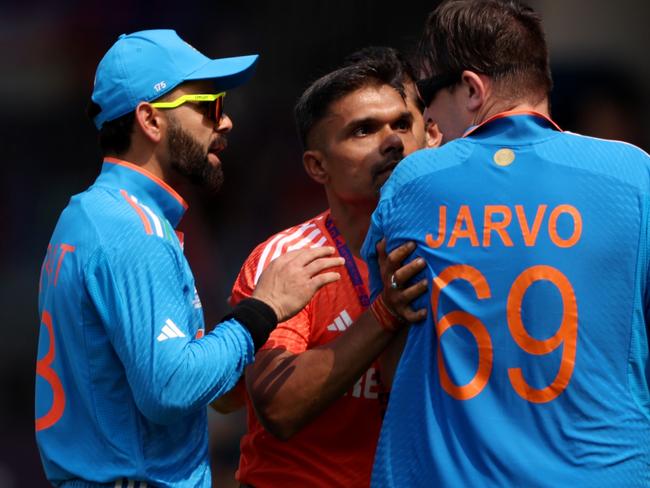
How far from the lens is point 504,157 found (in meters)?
2.69

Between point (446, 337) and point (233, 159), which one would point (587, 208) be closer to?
point (446, 337)

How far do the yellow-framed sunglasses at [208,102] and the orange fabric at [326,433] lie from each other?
553 mm

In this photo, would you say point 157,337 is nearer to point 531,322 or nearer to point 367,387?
point 367,387

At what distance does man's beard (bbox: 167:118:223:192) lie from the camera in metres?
3.47

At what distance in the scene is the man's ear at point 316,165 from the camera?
156 inches

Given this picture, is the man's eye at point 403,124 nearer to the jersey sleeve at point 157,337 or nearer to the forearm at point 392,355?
the forearm at point 392,355

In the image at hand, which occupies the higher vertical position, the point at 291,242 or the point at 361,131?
the point at 361,131

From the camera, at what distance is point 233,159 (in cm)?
736

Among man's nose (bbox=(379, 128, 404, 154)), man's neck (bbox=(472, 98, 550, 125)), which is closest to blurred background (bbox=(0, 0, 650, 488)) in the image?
man's nose (bbox=(379, 128, 404, 154))

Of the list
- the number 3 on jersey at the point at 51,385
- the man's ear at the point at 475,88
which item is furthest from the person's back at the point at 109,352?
the man's ear at the point at 475,88

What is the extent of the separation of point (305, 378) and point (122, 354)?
2.05 ft

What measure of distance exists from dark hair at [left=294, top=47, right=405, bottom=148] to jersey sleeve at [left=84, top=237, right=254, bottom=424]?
1110mm

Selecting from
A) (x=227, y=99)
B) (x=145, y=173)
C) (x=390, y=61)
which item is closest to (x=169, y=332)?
(x=145, y=173)

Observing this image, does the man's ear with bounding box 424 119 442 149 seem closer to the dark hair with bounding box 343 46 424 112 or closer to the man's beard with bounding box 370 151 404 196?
the dark hair with bounding box 343 46 424 112
